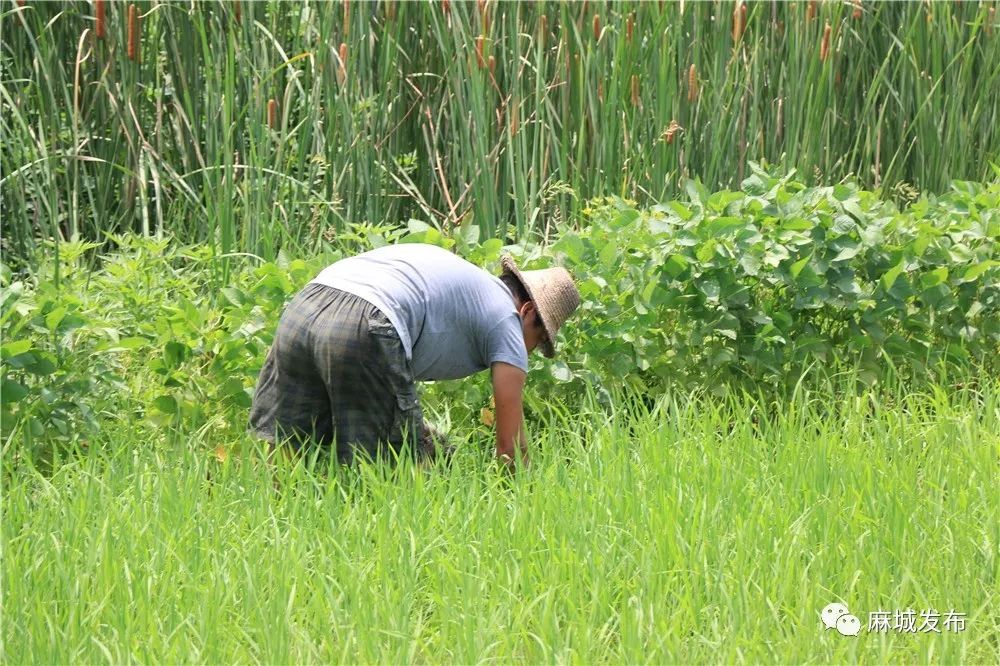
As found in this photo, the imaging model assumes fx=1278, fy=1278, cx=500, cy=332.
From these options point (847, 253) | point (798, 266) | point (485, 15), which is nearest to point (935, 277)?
point (847, 253)

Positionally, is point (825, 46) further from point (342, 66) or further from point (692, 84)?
point (342, 66)

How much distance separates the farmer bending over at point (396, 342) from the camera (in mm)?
3123

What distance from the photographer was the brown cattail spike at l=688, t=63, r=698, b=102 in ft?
15.5

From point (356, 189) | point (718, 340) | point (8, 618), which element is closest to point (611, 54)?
point (356, 189)

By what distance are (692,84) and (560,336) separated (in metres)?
1.44

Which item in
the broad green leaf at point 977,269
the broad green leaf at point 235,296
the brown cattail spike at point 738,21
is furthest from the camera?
the brown cattail spike at point 738,21

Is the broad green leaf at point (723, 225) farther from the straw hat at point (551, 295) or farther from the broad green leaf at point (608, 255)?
the straw hat at point (551, 295)

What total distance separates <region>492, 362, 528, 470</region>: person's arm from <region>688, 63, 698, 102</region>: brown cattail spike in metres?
1.99

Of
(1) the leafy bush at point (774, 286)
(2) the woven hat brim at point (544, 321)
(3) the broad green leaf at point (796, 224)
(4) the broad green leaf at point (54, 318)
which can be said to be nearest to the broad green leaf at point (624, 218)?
(1) the leafy bush at point (774, 286)

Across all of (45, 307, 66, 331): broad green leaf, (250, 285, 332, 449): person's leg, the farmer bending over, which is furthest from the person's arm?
(45, 307, 66, 331): broad green leaf

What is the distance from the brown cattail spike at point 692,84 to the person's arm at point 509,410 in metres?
1.99

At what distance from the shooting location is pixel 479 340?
126 inches

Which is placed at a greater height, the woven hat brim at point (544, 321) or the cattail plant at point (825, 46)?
the cattail plant at point (825, 46)

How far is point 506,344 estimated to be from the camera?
314 centimetres
